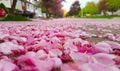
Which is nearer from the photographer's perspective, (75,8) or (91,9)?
(91,9)

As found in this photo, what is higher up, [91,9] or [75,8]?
[75,8]

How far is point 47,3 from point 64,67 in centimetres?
5319

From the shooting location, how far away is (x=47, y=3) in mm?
54031

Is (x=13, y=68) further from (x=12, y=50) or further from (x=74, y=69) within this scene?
(x=12, y=50)

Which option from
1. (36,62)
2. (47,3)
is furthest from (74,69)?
(47,3)

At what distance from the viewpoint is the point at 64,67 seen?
4.00 feet

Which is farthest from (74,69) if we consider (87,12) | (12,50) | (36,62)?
(87,12)

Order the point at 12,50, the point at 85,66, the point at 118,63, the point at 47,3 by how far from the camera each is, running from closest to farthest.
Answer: the point at 85,66, the point at 118,63, the point at 12,50, the point at 47,3

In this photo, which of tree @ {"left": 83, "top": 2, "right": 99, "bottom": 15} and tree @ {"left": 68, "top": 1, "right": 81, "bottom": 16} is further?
tree @ {"left": 68, "top": 1, "right": 81, "bottom": 16}

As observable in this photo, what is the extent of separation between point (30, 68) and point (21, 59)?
0.13 meters

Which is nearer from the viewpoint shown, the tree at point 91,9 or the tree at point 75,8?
the tree at point 91,9

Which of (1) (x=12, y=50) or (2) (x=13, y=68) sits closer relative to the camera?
(2) (x=13, y=68)

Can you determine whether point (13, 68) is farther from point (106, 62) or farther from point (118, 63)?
point (118, 63)

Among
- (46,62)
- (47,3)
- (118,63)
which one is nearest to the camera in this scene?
(46,62)
